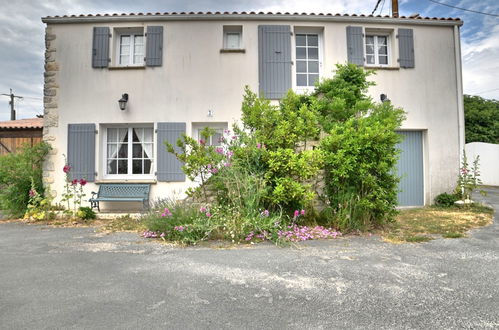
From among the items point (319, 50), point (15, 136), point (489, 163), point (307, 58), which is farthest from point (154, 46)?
point (489, 163)

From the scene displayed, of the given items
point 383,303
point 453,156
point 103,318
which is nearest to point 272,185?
point 383,303

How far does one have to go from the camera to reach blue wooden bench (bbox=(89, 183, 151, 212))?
6.73 m

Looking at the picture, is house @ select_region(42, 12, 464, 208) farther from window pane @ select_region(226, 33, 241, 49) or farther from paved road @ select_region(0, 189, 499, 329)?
paved road @ select_region(0, 189, 499, 329)

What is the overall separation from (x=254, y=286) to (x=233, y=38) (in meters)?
7.03

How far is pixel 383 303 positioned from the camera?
7.14 ft

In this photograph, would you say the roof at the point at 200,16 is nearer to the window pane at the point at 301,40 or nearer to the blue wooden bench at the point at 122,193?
the window pane at the point at 301,40

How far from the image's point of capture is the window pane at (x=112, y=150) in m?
7.49

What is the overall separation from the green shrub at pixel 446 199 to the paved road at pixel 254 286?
3579 millimetres

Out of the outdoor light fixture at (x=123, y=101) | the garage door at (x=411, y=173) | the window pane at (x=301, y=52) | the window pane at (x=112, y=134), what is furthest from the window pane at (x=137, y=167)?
the garage door at (x=411, y=173)

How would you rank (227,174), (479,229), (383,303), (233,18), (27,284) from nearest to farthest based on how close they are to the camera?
(383,303) → (27,284) → (227,174) → (479,229) → (233,18)

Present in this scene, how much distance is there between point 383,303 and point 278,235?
1.99 metres

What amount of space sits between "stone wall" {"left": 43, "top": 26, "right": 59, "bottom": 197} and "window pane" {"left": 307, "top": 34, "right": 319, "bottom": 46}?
7028 millimetres

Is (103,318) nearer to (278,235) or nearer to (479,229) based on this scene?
(278,235)

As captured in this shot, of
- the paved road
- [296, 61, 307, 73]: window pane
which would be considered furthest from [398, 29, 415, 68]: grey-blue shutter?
the paved road
